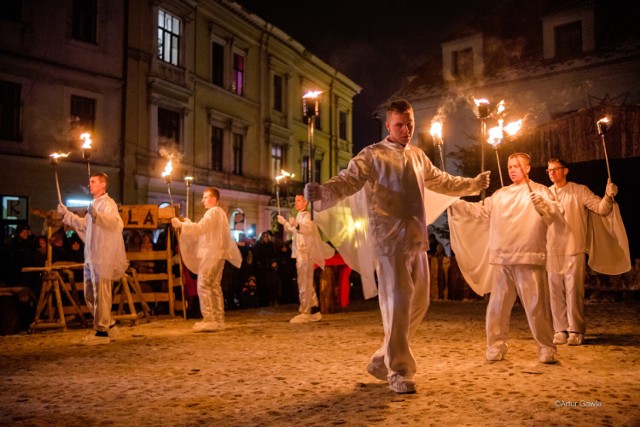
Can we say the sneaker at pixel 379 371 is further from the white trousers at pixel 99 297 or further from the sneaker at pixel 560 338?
the white trousers at pixel 99 297

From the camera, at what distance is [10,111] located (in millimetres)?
19203

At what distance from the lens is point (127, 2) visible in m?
22.4

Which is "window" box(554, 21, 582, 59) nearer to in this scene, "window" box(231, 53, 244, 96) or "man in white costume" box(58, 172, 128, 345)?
"window" box(231, 53, 244, 96)

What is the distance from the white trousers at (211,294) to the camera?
985 centimetres

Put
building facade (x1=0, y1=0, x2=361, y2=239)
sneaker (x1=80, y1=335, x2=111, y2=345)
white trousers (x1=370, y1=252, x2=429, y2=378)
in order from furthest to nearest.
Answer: building facade (x1=0, y1=0, x2=361, y2=239)
sneaker (x1=80, y1=335, x2=111, y2=345)
white trousers (x1=370, y1=252, x2=429, y2=378)

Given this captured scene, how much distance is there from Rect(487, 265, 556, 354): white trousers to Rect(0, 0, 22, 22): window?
19.1 meters

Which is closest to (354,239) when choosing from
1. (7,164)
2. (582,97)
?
(7,164)

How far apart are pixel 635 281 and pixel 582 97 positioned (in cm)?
1114

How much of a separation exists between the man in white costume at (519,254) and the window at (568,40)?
62.1 feet

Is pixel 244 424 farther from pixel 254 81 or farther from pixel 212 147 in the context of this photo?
pixel 254 81

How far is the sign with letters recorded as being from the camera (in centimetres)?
1160

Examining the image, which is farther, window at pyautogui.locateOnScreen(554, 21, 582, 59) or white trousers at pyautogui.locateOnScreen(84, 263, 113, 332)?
window at pyautogui.locateOnScreen(554, 21, 582, 59)

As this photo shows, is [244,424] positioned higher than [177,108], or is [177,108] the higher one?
[177,108]

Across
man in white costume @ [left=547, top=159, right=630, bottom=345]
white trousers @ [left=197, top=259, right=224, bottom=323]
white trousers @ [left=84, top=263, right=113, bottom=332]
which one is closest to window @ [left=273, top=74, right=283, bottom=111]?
white trousers @ [left=197, top=259, right=224, bottom=323]
